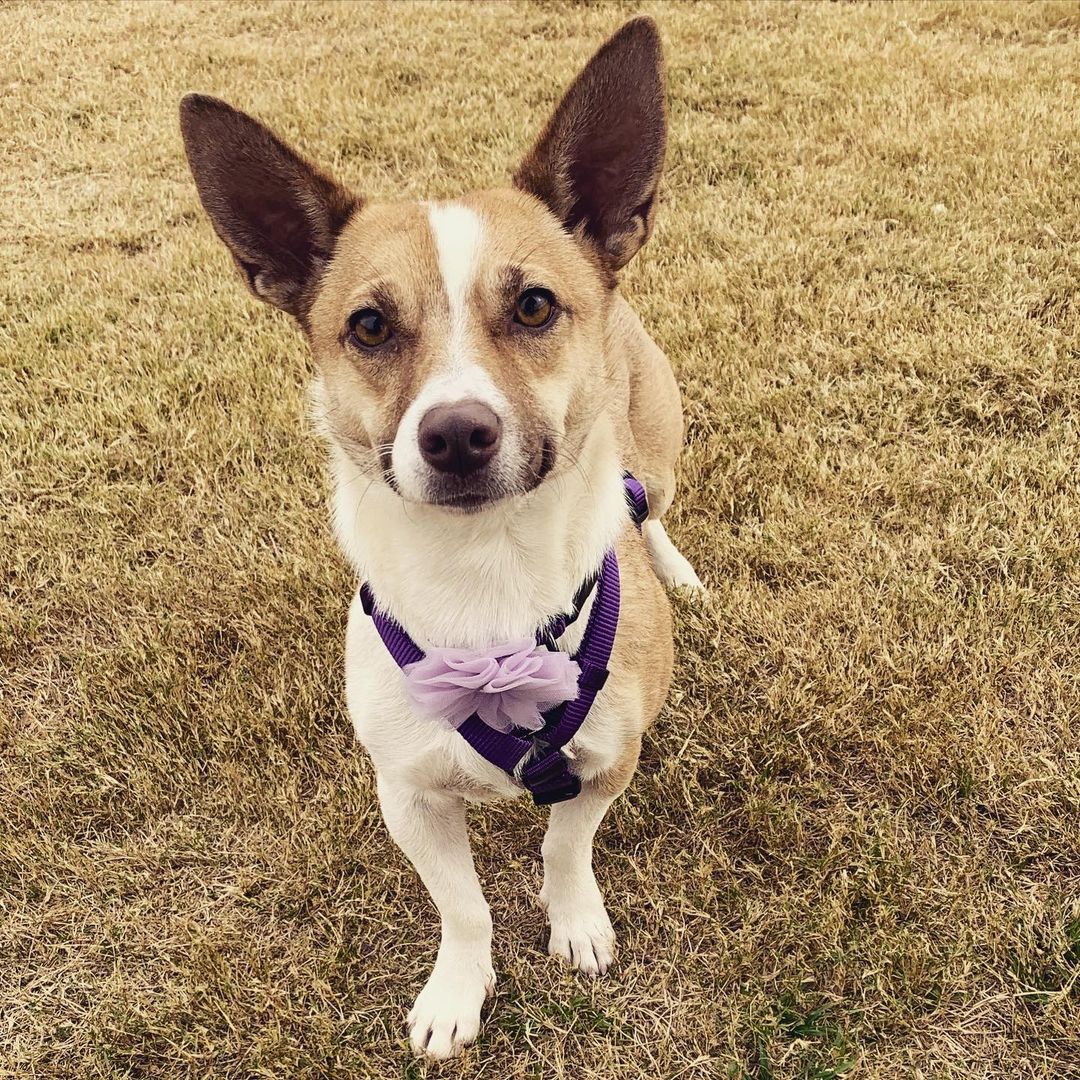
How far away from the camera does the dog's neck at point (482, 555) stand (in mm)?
2061

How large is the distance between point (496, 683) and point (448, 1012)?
3.92 feet

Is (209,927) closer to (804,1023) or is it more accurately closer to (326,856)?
(326,856)

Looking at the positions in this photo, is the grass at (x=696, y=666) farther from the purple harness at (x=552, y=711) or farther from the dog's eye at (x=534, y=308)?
the dog's eye at (x=534, y=308)

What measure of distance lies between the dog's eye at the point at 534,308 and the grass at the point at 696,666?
172 centimetres

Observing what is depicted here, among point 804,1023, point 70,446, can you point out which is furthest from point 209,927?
point 70,446

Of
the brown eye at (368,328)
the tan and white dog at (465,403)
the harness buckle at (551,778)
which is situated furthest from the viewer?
the harness buckle at (551,778)

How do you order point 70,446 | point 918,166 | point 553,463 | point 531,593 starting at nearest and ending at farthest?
point 553,463 → point 531,593 → point 70,446 → point 918,166

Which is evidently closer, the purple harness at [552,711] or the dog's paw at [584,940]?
the purple harness at [552,711]

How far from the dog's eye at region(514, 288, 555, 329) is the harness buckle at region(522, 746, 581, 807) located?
3.54 feet

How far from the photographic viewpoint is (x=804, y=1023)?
2488 millimetres

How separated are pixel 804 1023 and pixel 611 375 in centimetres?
195

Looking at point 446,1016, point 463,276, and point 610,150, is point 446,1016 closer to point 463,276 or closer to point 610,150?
point 463,276

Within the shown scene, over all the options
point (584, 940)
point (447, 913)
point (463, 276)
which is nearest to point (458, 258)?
point (463, 276)

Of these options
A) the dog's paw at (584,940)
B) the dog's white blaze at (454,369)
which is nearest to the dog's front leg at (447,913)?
the dog's paw at (584,940)
